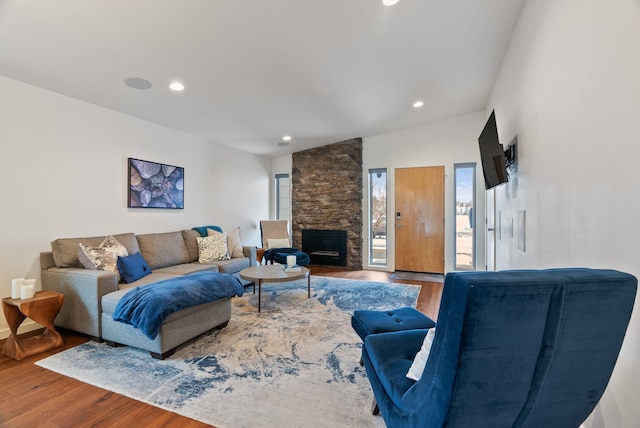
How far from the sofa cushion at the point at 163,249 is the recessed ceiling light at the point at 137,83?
179cm

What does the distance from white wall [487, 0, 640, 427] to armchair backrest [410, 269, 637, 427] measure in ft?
1.27

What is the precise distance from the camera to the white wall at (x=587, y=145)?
3.76 ft

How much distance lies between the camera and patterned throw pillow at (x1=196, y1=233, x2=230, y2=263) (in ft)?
13.7

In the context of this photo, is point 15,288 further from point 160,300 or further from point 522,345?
point 522,345

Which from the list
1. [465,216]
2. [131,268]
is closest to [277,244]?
[131,268]

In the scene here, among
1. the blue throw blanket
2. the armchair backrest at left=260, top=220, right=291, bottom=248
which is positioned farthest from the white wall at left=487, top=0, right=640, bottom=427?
the armchair backrest at left=260, top=220, right=291, bottom=248

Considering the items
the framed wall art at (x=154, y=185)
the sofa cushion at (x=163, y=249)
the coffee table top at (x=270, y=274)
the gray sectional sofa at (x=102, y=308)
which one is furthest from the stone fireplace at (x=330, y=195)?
the gray sectional sofa at (x=102, y=308)

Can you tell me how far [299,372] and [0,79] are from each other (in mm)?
3580

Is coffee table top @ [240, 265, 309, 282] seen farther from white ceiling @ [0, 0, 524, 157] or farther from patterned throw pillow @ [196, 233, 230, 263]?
white ceiling @ [0, 0, 524, 157]

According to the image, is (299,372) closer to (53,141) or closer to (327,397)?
(327,397)

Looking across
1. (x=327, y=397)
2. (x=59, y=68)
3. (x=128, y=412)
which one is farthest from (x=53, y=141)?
(x=327, y=397)

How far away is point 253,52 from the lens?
262cm

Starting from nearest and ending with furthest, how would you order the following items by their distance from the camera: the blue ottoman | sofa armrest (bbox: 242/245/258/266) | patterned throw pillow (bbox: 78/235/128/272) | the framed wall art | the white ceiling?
the blue ottoman, the white ceiling, patterned throw pillow (bbox: 78/235/128/272), the framed wall art, sofa armrest (bbox: 242/245/258/266)

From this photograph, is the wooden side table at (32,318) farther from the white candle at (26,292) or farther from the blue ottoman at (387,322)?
the blue ottoman at (387,322)
